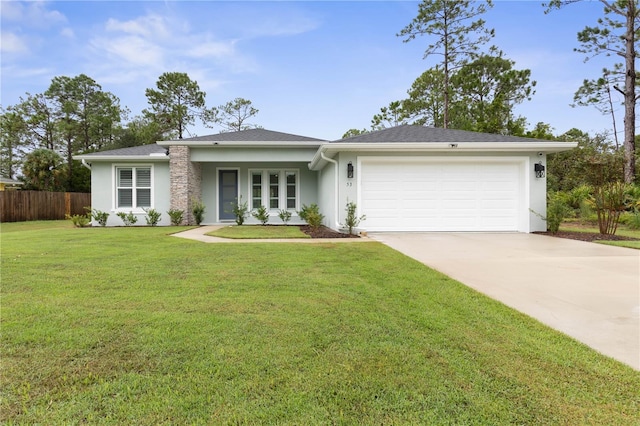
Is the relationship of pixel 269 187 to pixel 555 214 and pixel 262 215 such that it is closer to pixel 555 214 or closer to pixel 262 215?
pixel 262 215

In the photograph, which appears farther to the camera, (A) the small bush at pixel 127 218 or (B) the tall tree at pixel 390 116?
(B) the tall tree at pixel 390 116

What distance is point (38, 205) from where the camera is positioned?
58.5 feet

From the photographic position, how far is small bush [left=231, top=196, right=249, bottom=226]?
1332cm

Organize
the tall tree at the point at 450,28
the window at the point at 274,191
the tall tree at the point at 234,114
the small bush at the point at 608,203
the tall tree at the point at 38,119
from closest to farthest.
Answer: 1. the small bush at the point at 608,203
2. the window at the point at 274,191
3. the tall tree at the point at 450,28
4. the tall tree at the point at 38,119
5. the tall tree at the point at 234,114

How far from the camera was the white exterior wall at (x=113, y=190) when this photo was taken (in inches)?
520

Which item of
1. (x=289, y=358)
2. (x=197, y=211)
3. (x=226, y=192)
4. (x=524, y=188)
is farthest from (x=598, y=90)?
(x=289, y=358)

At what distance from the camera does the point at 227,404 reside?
70.2 inches

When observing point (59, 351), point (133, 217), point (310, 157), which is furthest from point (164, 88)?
point (59, 351)

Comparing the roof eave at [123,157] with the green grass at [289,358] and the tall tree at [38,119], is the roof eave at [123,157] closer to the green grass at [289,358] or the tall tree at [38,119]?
the green grass at [289,358]

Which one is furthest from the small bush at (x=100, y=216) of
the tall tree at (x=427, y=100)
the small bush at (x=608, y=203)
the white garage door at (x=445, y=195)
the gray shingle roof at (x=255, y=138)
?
the tall tree at (x=427, y=100)

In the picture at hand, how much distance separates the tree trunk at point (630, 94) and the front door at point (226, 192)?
1779 centimetres

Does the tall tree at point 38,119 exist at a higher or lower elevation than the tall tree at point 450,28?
lower

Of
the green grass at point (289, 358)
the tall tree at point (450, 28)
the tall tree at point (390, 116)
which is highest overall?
the tall tree at point (450, 28)

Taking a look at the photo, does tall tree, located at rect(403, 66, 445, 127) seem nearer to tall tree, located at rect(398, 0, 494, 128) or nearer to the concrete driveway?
tall tree, located at rect(398, 0, 494, 128)
